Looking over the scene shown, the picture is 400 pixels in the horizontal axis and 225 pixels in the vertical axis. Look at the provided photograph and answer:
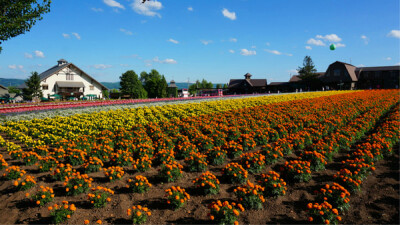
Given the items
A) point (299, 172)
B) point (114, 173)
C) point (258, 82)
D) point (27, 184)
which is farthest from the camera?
point (258, 82)

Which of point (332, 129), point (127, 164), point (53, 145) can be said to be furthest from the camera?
point (332, 129)

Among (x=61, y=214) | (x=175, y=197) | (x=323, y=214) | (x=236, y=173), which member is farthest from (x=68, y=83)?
(x=323, y=214)

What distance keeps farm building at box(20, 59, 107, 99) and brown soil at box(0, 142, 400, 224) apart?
155 ft

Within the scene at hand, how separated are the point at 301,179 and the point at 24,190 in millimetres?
7327

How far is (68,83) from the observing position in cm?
4847

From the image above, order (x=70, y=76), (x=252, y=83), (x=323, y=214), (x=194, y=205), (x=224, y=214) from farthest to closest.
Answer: (x=252, y=83) < (x=70, y=76) < (x=194, y=205) < (x=323, y=214) < (x=224, y=214)

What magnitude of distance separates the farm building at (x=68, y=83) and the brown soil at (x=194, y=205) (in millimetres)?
47242

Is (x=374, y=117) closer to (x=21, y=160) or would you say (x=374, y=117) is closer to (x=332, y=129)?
(x=332, y=129)

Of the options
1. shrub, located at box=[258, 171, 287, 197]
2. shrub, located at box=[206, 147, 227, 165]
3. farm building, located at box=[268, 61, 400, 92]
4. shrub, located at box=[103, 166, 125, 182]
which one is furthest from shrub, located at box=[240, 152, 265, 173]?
farm building, located at box=[268, 61, 400, 92]

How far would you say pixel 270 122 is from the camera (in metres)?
12.4

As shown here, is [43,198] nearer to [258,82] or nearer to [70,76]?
[70,76]

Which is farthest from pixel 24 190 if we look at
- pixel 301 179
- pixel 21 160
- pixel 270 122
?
pixel 270 122

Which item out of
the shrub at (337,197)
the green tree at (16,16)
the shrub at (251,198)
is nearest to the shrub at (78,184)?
the shrub at (251,198)

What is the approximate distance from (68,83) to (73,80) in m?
1.70
